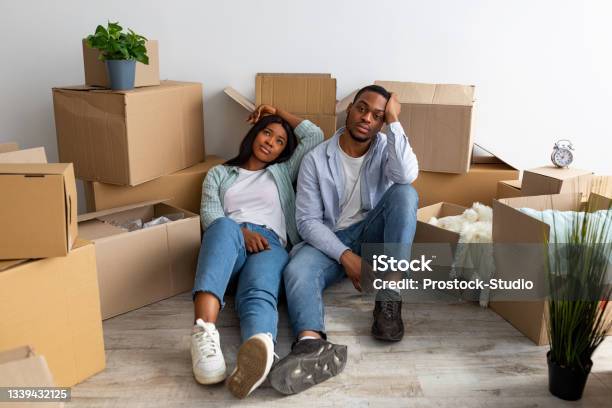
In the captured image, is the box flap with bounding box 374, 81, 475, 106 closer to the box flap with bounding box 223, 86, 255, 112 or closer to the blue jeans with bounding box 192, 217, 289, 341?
the box flap with bounding box 223, 86, 255, 112

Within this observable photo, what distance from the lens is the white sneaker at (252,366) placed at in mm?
1479

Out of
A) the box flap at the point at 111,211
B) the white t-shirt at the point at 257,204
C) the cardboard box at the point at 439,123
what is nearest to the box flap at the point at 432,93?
the cardboard box at the point at 439,123

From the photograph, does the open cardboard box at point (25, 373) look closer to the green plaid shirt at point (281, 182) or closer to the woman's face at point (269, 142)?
the green plaid shirt at point (281, 182)

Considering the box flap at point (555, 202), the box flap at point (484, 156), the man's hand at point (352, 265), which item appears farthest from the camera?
the box flap at point (484, 156)

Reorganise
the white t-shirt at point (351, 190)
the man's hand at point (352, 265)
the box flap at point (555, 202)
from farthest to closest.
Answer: the white t-shirt at point (351, 190), the box flap at point (555, 202), the man's hand at point (352, 265)

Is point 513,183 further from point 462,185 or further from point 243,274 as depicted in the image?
point 243,274

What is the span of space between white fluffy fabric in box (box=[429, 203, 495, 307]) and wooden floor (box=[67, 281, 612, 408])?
0.43 feet

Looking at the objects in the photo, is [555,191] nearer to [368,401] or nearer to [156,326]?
[368,401]

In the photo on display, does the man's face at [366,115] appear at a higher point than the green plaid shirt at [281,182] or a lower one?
higher

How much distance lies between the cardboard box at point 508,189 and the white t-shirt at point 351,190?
699 mm

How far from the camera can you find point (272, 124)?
224 cm

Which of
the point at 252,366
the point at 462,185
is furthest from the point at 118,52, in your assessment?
the point at 462,185

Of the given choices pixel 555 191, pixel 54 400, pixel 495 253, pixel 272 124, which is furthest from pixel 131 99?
pixel 555 191

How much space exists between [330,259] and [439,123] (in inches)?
32.9
